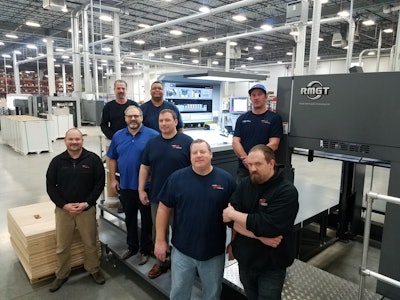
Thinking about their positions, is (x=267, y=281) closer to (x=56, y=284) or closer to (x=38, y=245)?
(x=56, y=284)

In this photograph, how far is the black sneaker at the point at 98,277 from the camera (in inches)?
122

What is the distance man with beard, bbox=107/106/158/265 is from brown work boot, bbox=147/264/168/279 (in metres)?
0.23

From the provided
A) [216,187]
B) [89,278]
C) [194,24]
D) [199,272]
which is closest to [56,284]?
[89,278]

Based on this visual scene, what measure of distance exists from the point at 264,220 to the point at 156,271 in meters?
1.68

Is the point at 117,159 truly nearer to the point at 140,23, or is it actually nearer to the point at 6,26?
the point at 140,23

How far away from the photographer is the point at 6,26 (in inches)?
535

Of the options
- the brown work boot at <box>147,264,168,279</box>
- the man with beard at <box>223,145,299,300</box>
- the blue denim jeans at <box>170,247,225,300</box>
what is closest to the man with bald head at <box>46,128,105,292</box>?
the brown work boot at <box>147,264,168,279</box>

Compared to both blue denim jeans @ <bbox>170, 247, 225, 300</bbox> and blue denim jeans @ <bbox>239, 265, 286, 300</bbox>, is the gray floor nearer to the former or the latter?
blue denim jeans @ <bbox>170, 247, 225, 300</bbox>

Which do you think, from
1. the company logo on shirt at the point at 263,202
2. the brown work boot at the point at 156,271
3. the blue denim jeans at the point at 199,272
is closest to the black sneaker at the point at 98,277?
the brown work boot at the point at 156,271

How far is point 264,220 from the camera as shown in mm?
1623

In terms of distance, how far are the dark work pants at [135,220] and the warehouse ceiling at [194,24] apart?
662 cm

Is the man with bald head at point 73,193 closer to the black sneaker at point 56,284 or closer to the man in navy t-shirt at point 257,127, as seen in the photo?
the black sneaker at point 56,284

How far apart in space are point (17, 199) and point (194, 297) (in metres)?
4.59

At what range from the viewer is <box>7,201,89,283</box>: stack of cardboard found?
3.02 m
